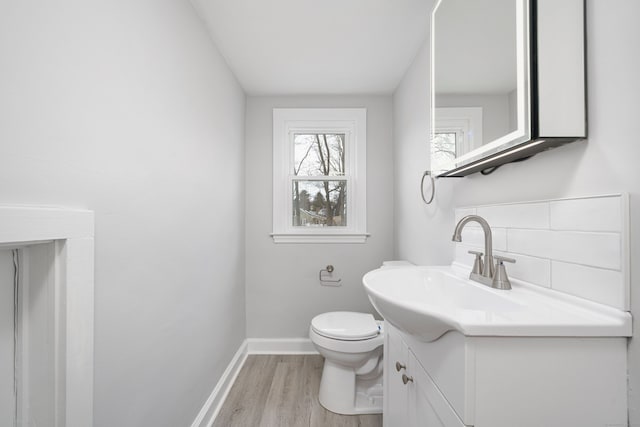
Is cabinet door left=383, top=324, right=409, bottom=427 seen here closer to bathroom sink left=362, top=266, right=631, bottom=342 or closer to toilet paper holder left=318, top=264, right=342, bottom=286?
bathroom sink left=362, top=266, right=631, bottom=342

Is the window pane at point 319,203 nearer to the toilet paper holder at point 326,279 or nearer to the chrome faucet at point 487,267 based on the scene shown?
the toilet paper holder at point 326,279

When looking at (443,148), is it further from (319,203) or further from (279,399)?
(279,399)

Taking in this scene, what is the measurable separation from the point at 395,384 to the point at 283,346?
144 centimetres

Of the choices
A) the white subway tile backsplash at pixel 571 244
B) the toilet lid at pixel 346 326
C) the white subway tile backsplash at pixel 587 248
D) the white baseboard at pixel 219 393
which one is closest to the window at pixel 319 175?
the toilet lid at pixel 346 326

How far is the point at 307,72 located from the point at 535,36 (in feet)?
5.26

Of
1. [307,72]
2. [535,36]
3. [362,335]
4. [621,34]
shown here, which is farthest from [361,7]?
[362,335]

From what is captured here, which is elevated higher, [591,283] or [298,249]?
[591,283]

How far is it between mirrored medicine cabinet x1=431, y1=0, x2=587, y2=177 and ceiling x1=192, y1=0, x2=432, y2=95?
0.34 metres

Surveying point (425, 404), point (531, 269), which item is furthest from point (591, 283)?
point (425, 404)

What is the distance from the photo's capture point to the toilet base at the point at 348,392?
169 cm

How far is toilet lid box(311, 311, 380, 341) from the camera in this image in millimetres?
1672

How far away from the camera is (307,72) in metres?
2.08

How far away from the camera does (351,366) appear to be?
1701 millimetres

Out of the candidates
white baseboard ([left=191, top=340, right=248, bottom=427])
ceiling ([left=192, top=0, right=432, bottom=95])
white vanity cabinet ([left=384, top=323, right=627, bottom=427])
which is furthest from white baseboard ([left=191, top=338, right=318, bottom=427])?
ceiling ([left=192, top=0, right=432, bottom=95])
